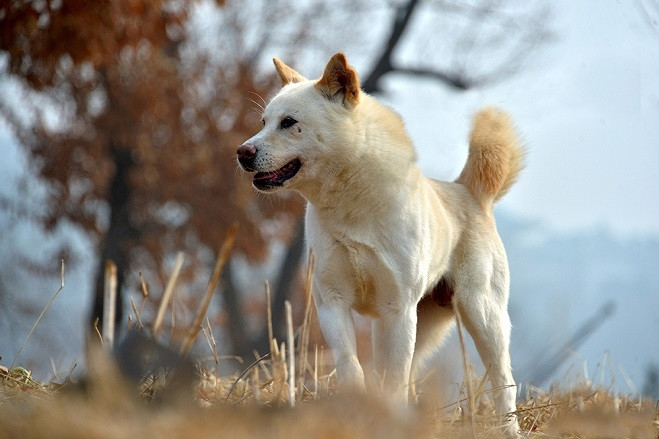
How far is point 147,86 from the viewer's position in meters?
14.4

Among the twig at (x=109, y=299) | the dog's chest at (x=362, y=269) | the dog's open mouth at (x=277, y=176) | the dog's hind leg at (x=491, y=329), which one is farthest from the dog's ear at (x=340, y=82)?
the twig at (x=109, y=299)

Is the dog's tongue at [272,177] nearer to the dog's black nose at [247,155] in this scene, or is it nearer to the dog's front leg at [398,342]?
the dog's black nose at [247,155]

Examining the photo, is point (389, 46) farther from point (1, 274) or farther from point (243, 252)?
point (1, 274)

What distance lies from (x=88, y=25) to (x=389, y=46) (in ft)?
26.1

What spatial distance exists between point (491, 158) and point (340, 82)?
1.02 meters

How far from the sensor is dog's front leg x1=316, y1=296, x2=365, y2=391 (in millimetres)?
3367

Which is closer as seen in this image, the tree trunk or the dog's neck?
the dog's neck

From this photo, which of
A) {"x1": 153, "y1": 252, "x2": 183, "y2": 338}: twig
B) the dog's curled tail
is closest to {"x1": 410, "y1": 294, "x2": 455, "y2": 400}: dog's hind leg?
the dog's curled tail

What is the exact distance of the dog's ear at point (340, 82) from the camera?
3689 mm

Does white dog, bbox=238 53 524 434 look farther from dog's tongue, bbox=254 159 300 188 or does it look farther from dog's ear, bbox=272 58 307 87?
dog's ear, bbox=272 58 307 87

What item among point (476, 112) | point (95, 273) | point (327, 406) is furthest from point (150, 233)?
point (327, 406)

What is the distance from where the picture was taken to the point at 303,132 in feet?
12.0

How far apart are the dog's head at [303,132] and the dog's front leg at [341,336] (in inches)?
21.4

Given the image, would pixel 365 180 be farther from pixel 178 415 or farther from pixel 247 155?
pixel 178 415
